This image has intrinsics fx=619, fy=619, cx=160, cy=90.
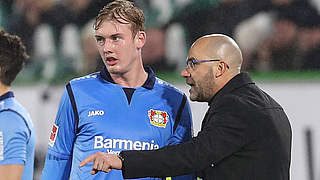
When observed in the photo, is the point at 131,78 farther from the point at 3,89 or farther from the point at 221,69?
the point at 3,89

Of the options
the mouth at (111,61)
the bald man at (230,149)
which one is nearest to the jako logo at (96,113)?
the mouth at (111,61)

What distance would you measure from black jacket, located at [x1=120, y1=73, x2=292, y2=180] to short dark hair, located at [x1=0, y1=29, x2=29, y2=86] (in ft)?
3.42

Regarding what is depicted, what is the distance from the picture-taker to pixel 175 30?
392 centimetres

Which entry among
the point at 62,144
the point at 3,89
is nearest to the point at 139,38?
the point at 62,144

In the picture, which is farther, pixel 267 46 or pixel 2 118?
pixel 267 46

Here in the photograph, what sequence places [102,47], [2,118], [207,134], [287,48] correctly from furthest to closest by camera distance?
[287,48]
[2,118]
[102,47]
[207,134]

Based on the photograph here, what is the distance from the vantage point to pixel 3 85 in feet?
9.27

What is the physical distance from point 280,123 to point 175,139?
500 millimetres

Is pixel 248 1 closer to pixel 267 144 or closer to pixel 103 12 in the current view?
pixel 103 12

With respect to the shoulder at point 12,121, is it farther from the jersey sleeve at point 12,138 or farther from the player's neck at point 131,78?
the player's neck at point 131,78

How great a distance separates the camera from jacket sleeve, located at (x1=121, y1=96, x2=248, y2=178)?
6.47 ft

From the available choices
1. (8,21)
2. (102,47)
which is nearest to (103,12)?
(102,47)

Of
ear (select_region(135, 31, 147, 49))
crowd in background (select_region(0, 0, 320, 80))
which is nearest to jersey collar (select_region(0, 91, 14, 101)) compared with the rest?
ear (select_region(135, 31, 147, 49))

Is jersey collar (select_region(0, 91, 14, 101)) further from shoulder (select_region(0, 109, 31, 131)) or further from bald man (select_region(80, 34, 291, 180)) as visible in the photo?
bald man (select_region(80, 34, 291, 180))
